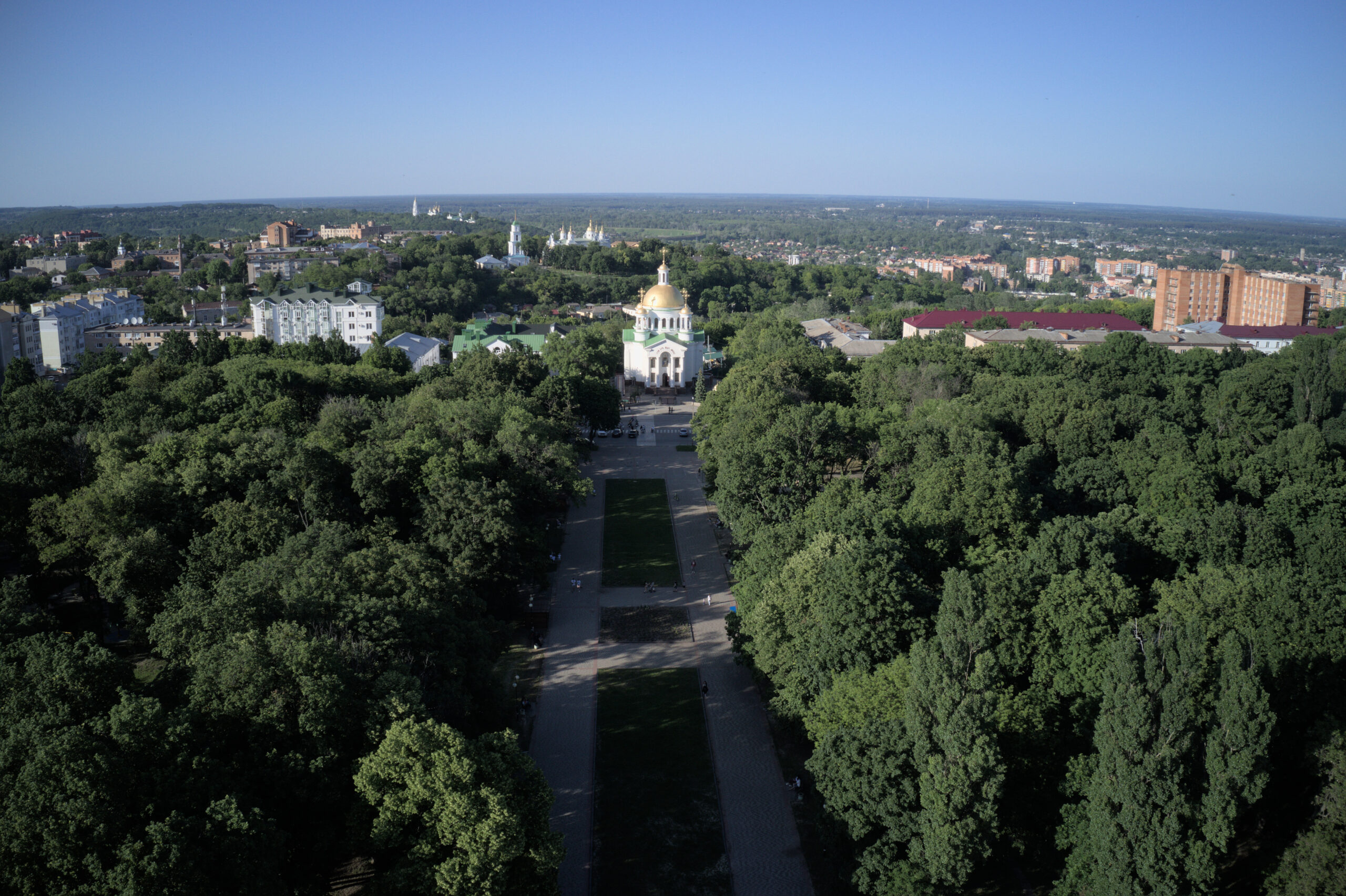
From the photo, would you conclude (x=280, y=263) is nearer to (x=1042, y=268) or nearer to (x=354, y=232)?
(x=354, y=232)

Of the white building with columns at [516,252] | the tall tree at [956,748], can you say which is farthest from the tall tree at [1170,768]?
the white building with columns at [516,252]

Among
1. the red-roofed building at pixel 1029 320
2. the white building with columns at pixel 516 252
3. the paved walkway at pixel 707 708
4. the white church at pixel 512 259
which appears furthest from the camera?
the white building with columns at pixel 516 252

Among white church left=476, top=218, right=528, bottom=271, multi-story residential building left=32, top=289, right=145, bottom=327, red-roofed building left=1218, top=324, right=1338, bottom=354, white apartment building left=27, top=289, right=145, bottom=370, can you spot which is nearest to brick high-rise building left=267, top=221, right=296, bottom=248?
white church left=476, top=218, right=528, bottom=271

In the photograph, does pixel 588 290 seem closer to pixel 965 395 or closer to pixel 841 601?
pixel 965 395

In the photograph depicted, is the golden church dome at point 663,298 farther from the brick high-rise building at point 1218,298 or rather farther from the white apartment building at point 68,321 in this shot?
the brick high-rise building at point 1218,298

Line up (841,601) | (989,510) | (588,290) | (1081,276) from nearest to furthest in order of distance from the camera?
1. (841,601)
2. (989,510)
3. (588,290)
4. (1081,276)

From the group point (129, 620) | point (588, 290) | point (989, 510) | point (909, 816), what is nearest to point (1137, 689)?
point (909, 816)
